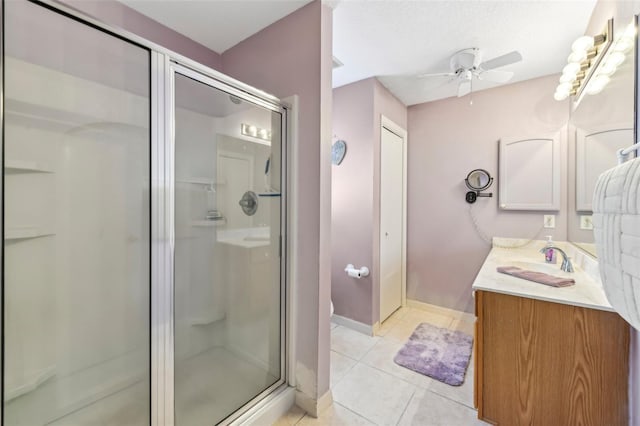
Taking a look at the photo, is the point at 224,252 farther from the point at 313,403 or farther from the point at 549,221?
the point at 549,221

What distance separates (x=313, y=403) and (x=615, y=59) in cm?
240

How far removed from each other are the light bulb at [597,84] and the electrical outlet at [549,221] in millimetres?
1096

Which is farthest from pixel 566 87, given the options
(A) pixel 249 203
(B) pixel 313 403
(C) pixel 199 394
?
(C) pixel 199 394

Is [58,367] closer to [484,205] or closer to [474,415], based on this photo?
[474,415]

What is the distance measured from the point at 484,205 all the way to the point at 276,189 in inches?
85.9

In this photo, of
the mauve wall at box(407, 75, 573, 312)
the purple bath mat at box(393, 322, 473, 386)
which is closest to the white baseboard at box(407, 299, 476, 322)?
the mauve wall at box(407, 75, 573, 312)

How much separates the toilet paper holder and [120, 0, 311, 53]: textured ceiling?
204cm

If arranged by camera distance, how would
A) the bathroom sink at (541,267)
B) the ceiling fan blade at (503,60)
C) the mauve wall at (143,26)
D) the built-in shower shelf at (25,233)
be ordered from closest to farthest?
1. the built-in shower shelf at (25,233)
2. the mauve wall at (143,26)
3. the bathroom sink at (541,267)
4. the ceiling fan blade at (503,60)

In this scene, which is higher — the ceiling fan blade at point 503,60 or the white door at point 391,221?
the ceiling fan blade at point 503,60

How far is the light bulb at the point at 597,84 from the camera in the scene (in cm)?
138

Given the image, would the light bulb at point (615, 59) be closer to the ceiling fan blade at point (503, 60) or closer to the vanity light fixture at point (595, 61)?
the vanity light fixture at point (595, 61)

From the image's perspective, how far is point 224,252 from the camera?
152cm

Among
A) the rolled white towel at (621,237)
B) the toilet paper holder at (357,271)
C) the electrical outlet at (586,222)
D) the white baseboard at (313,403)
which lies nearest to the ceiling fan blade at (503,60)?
the electrical outlet at (586,222)

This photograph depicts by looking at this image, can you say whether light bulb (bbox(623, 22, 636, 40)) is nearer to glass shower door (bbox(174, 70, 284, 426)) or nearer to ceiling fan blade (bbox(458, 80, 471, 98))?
ceiling fan blade (bbox(458, 80, 471, 98))
